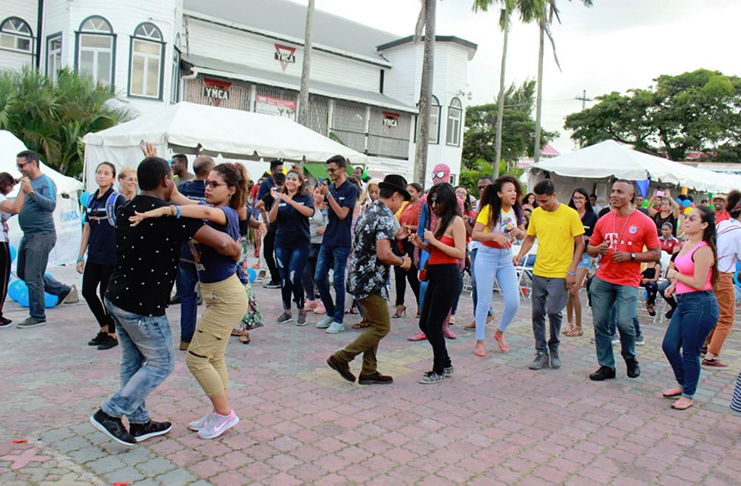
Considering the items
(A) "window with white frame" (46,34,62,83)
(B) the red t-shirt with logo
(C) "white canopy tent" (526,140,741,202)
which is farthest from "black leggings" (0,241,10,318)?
(A) "window with white frame" (46,34,62,83)

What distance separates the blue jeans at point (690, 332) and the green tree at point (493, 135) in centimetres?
3875

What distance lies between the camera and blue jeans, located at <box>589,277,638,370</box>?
552 cm

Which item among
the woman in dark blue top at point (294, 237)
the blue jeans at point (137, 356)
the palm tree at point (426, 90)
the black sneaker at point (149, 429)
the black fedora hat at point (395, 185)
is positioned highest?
the palm tree at point (426, 90)

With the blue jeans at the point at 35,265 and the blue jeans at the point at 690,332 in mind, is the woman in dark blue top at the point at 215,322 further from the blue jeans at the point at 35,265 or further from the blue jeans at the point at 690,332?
the blue jeans at the point at 690,332

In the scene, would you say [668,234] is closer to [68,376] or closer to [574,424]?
[574,424]

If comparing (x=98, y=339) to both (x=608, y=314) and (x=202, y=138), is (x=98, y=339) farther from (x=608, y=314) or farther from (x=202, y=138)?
(x=202, y=138)

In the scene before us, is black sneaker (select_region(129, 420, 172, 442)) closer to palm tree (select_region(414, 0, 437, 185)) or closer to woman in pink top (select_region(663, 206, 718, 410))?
woman in pink top (select_region(663, 206, 718, 410))

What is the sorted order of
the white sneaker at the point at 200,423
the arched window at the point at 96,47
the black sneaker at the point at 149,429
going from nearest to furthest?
the black sneaker at the point at 149,429 → the white sneaker at the point at 200,423 → the arched window at the point at 96,47

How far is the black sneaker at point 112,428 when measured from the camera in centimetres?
357

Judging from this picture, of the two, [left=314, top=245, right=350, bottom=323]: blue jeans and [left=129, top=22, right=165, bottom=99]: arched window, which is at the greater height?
[left=129, top=22, right=165, bottom=99]: arched window

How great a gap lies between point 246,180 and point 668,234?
296 inches

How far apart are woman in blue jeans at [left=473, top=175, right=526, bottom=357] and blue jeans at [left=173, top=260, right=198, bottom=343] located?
115 inches

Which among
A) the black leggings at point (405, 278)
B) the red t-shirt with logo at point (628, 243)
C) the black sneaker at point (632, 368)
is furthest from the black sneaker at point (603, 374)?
the black leggings at point (405, 278)

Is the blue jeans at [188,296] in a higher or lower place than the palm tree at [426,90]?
lower
